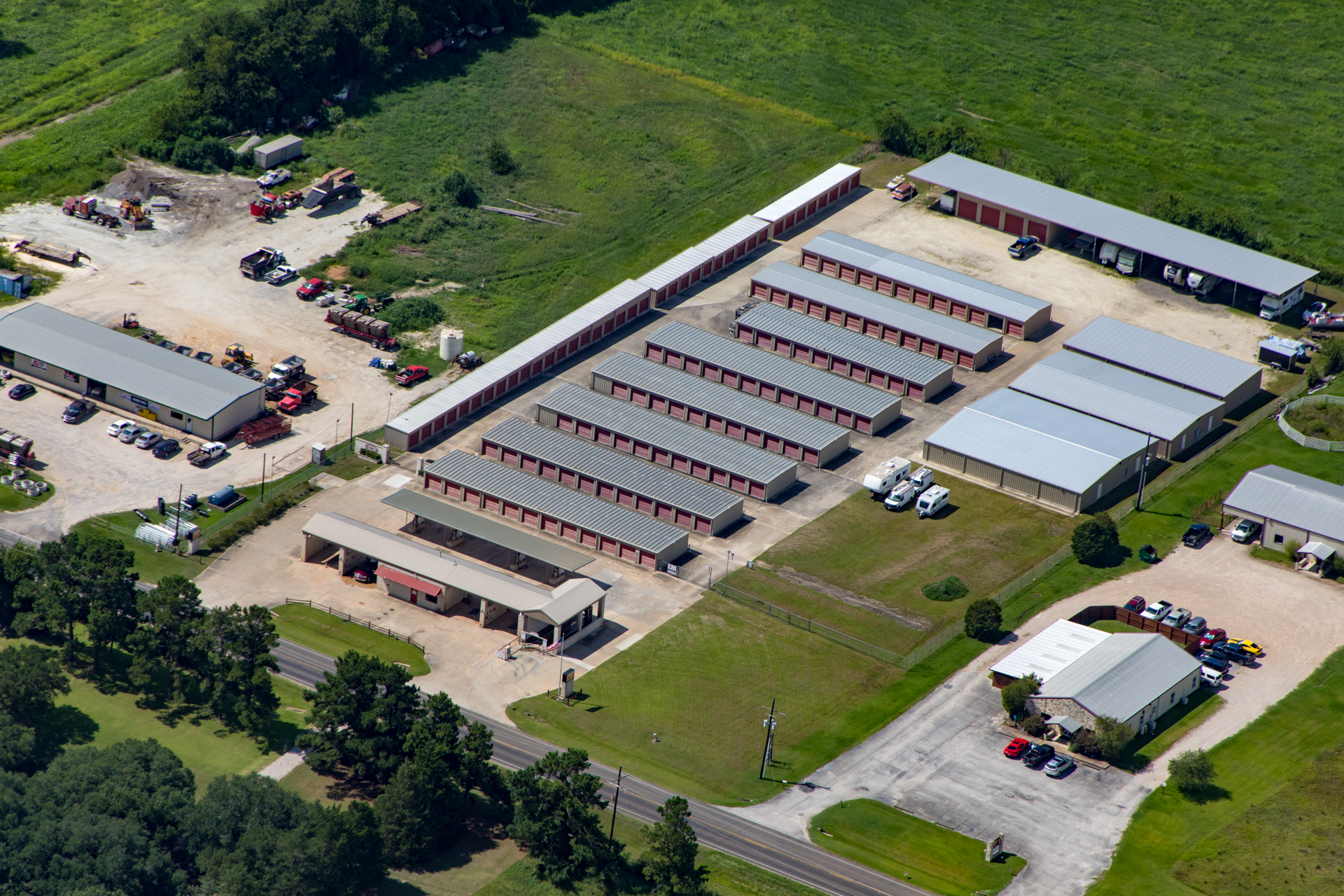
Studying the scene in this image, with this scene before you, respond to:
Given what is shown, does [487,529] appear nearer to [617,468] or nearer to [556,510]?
[556,510]

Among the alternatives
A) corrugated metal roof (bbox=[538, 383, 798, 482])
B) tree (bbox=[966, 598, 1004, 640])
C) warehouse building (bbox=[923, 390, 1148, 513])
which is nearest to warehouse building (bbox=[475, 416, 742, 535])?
corrugated metal roof (bbox=[538, 383, 798, 482])

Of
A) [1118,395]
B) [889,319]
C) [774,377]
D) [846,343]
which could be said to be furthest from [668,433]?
[1118,395]

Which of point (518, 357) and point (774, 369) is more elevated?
point (774, 369)

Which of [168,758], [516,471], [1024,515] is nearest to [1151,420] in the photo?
[1024,515]

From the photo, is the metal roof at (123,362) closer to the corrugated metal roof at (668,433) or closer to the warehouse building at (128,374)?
the warehouse building at (128,374)

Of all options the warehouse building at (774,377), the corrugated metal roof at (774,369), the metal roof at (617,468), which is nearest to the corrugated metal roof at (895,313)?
the corrugated metal roof at (774,369)

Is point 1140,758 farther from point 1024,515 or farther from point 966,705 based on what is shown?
point 1024,515
